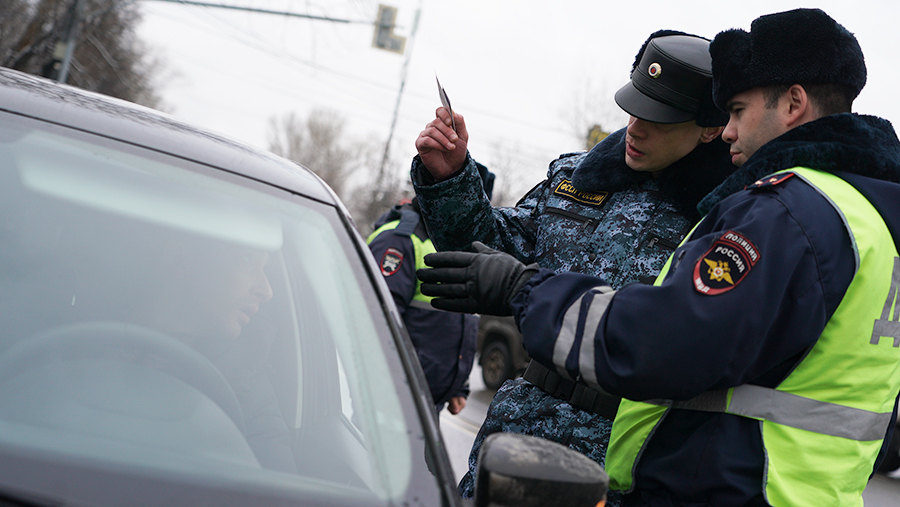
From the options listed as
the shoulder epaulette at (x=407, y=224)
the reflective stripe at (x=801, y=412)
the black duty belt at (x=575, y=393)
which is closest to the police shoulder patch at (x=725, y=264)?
the reflective stripe at (x=801, y=412)

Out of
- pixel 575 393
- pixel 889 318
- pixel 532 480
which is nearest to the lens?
pixel 532 480

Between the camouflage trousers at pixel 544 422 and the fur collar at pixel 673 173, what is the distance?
691mm

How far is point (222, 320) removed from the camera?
4.55ft

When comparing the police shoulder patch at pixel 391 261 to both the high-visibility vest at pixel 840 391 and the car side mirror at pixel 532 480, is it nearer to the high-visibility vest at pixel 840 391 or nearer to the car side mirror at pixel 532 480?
the high-visibility vest at pixel 840 391

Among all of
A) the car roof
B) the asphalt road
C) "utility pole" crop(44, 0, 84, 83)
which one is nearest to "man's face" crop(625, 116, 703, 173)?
the car roof

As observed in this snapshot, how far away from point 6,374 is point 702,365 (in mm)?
1206

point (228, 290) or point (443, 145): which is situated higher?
point (443, 145)

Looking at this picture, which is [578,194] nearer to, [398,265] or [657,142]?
[657,142]

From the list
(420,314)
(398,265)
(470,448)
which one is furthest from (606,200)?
(470,448)

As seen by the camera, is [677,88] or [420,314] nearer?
[677,88]

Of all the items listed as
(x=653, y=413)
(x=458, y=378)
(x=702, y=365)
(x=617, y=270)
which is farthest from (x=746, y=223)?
(x=458, y=378)

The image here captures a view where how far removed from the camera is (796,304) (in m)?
1.33

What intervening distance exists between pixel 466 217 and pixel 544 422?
67 centimetres

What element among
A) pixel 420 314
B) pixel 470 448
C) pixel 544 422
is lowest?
pixel 470 448
